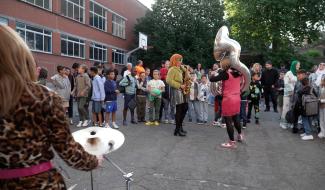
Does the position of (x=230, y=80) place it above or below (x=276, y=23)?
below

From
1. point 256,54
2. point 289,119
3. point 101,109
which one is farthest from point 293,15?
point 101,109

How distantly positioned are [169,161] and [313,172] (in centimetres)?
246

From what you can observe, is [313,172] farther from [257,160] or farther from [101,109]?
[101,109]

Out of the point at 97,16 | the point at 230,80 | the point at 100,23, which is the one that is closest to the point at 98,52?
the point at 100,23

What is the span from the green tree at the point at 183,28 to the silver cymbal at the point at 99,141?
35128 mm

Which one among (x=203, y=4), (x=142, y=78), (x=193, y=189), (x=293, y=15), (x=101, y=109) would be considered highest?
(x=203, y=4)

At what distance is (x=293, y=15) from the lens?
3131cm

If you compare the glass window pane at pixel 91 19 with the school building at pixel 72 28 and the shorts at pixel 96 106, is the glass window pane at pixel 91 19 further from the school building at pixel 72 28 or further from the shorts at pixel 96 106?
the shorts at pixel 96 106

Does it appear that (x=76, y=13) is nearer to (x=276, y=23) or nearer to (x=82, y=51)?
(x=82, y=51)

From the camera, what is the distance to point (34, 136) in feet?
6.74

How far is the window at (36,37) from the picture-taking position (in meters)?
21.1

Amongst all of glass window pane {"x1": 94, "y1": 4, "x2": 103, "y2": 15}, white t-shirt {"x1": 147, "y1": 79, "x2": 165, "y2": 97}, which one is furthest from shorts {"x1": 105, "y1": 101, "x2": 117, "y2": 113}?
glass window pane {"x1": 94, "y1": 4, "x2": 103, "y2": 15}

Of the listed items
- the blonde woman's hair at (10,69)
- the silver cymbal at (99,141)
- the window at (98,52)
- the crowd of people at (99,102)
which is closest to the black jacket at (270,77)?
the crowd of people at (99,102)

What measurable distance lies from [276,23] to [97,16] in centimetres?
1569
